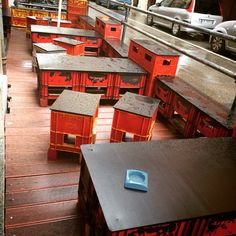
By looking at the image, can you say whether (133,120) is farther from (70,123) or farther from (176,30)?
(176,30)

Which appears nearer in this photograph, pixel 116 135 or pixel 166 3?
pixel 116 135

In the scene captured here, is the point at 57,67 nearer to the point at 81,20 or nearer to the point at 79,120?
the point at 79,120

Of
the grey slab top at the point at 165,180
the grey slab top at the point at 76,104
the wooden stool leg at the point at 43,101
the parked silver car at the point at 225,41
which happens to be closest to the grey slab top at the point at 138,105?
the grey slab top at the point at 76,104

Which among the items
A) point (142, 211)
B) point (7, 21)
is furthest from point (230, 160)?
point (7, 21)

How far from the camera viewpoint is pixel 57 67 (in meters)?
3.92

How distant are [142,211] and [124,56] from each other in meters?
3.95

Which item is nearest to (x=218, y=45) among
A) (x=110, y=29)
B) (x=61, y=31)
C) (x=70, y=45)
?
(x=110, y=29)

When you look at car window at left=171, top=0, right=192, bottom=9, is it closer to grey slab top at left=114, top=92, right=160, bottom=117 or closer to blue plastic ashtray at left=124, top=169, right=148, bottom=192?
grey slab top at left=114, top=92, right=160, bottom=117

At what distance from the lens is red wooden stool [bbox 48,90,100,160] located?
269 centimetres

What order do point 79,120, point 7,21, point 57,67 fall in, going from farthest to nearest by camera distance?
point 7,21, point 57,67, point 79,120

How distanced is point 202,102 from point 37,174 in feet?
6.69

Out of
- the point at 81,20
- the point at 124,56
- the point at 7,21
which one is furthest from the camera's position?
the point at 81,20

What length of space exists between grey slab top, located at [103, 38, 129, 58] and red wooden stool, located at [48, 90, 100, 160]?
2599 millimetres

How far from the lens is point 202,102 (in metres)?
3.36
